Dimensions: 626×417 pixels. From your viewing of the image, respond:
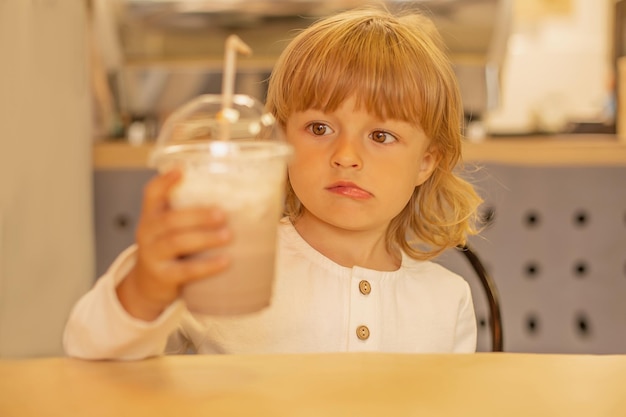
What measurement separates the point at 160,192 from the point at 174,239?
41 mm

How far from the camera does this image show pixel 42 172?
1.77 m

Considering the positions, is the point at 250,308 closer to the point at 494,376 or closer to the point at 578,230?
the point at 494,376

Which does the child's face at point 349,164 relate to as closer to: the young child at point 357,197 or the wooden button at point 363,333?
the young child at point 357,197

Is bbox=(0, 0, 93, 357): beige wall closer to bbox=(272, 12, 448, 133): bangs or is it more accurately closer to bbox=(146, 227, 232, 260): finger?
bbox=(272, 12, 448, 133): bangs

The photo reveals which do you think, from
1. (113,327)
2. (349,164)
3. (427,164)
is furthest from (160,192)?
(427,164)

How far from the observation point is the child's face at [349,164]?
3.82ft

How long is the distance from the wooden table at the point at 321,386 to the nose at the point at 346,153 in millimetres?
361

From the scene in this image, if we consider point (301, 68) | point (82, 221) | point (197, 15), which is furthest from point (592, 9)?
point (301, 68)

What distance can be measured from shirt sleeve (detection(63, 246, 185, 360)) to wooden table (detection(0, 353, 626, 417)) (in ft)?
0.05

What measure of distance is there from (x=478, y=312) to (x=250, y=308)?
1.66 meters

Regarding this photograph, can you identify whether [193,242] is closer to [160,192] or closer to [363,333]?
[160,192]

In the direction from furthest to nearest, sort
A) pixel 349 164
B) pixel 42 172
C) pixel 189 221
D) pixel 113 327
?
1. pixel 42 172
2. pixel 349 164
3. pixel 113 327
4. pixel 189 221

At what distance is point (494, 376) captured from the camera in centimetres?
80

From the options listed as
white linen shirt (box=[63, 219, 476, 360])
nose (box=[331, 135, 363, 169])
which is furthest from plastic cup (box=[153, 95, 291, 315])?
white linen shirt (box=[63, 219, 476, 360])
